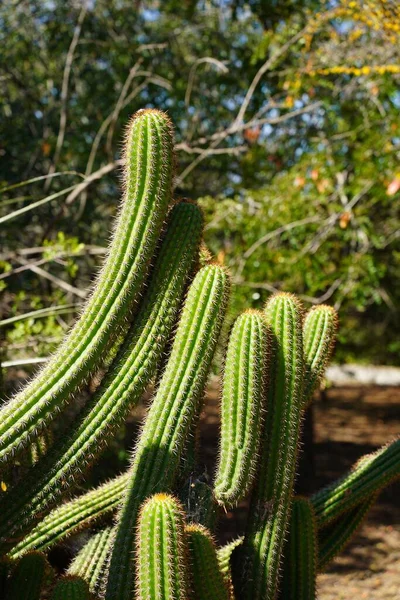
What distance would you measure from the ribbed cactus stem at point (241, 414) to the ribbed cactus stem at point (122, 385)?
24 centimetres

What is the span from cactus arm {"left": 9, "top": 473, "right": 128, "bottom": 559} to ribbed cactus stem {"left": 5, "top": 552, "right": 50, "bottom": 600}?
0.53 ft

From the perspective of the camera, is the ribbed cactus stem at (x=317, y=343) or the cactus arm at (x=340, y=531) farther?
the cactus arm at (x=340, y=531)

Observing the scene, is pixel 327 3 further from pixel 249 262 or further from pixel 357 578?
pixel 357 578

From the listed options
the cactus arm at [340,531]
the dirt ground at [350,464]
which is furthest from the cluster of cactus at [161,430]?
the dirt ground at [350,464]

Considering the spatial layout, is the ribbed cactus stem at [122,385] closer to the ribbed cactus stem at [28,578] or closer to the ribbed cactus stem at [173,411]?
the ribbed cactus stem at [173,411]

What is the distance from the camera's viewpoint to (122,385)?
7.56ft

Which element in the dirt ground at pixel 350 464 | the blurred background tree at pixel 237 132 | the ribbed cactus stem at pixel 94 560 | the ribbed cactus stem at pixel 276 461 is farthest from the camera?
the blurred background tree at pixel 237 132

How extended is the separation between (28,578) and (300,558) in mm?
924

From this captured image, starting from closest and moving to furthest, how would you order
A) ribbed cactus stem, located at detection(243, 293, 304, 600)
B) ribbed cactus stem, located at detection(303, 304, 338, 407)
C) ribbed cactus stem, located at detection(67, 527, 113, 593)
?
ribbed cactus stem, located at detection(243, 293, 304, 600), ribbed cactus stem, located at detection(67, 527, 113, 593), ribbed cactus stem, located at detection(303, 304, 338, 407)

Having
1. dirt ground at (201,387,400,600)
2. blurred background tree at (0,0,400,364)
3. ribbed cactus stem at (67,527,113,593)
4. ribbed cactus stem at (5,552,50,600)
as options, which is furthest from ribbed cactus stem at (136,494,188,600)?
blurred background tree at (0,0,400,364)

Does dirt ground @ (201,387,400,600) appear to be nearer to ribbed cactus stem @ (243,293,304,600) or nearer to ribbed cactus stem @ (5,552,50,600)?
ribbed cactus stem @ (243,293,304,600)

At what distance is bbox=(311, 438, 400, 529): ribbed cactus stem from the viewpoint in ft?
9.41

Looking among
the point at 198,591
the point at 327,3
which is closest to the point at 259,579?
the point at 198,591

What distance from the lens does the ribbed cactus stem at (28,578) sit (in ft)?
7.72
